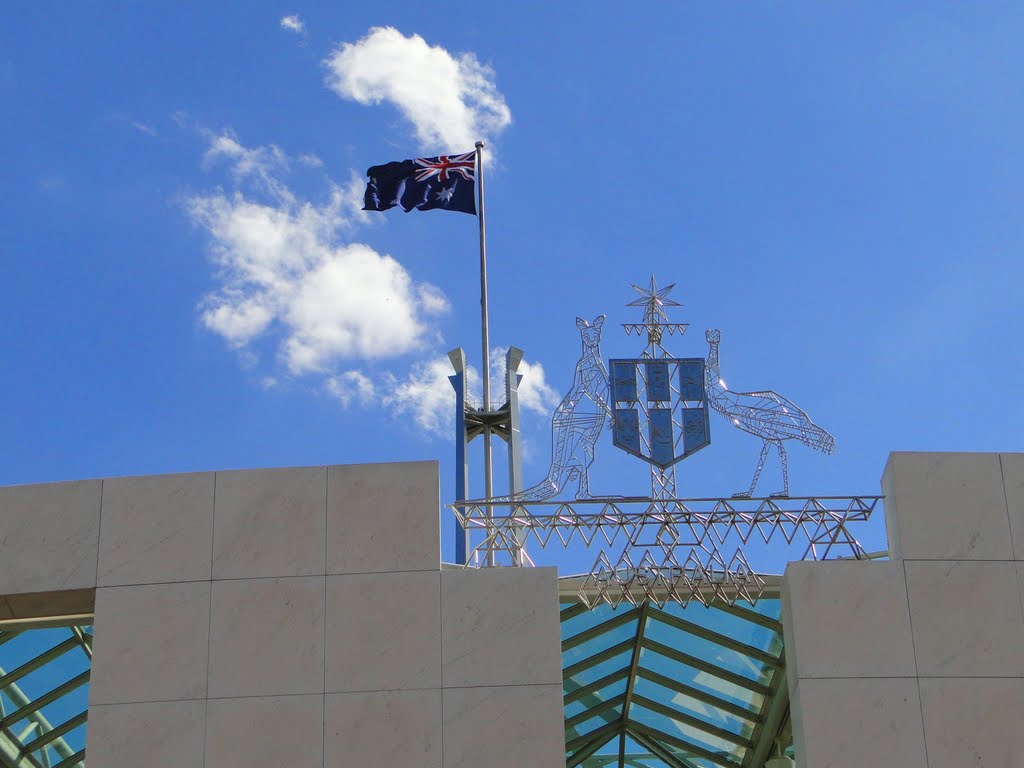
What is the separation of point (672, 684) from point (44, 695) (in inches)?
428

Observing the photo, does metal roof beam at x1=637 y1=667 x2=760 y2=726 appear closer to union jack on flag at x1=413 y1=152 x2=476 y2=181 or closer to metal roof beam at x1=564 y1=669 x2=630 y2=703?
metal roof beam at x1=564 y1=669 x2=630 y2=703

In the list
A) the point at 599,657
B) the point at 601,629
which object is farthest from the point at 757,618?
the point at 599,657

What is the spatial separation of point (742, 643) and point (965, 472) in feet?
18.4

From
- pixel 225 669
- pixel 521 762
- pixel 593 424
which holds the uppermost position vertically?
pixel 593 424

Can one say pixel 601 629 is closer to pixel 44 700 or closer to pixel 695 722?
pixel 695 722

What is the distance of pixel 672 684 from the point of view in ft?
83.2

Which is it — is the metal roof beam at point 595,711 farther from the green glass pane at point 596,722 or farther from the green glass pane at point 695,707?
the green glass pane at point 695,707

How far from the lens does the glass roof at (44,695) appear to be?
75.8 feet

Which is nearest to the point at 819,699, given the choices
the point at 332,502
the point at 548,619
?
the point at 548,619

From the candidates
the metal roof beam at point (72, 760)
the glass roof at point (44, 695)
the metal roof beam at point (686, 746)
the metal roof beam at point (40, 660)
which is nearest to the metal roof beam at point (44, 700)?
the glass roof at point (44, 695)

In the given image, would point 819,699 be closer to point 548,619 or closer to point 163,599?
point 548,619

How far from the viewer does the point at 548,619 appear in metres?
18.6

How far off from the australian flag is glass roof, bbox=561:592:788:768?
850 cm

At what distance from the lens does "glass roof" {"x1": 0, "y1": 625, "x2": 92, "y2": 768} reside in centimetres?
2311
